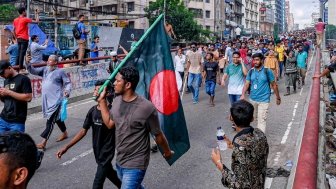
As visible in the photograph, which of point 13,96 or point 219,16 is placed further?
point 219,16

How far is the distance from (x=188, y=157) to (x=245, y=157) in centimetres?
427

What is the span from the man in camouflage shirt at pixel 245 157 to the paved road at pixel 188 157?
260 centimetres

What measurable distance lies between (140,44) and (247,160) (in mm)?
2022

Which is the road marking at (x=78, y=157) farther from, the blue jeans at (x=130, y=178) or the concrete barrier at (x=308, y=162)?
the concrete barrier at (x=308, y=162)

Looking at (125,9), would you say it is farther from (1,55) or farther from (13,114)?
(13,114)

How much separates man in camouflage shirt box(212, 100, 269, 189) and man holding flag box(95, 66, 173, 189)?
83cm

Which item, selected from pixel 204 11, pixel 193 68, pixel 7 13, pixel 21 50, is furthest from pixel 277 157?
pixel 204 11

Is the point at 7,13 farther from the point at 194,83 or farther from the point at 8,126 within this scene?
the point at 8,126

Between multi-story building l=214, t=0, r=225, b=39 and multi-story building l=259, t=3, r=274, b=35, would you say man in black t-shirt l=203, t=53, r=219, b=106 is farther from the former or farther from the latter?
multi-story building l=259, t=3, r=274, b=35

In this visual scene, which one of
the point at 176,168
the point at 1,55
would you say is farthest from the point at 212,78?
the point at 1,55

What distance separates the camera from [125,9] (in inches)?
2154

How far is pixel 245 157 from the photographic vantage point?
349 cm

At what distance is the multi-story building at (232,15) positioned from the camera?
8781cm

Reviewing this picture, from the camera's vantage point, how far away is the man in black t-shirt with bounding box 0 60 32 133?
19.4 feet
